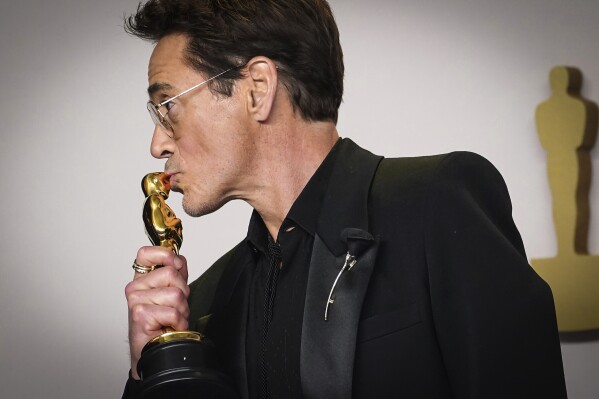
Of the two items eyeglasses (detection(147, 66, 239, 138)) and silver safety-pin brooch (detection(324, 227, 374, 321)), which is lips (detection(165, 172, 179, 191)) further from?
silver safety-pin brooch (detection(324, 227, 374, 321))

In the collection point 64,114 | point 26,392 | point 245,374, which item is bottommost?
point 26,392

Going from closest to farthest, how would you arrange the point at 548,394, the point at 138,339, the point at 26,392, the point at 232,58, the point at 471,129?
the point at 548,394, the point at 138,339, the point at 232,58, the point at 26,392, the point at 471,129

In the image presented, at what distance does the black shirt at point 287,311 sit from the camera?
1.56 metres

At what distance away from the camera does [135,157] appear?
9.06 feet

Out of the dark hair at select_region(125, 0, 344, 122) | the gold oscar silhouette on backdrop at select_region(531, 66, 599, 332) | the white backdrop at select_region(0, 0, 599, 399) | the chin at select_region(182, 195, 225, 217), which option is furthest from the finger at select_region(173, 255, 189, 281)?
the gold oscar silhouette on backdrop at select_region(531, 66, 599, 332)

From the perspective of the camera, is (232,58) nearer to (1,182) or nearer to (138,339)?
(138,339)

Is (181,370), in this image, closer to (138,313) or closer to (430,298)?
(138,313)

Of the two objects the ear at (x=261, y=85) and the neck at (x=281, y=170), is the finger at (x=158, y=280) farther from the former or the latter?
the ear at (x=261, y=85)

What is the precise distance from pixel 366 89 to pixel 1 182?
1.13 metres

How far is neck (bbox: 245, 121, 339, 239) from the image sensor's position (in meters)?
1.70

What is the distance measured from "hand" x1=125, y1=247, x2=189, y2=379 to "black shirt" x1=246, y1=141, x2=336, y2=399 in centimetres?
16

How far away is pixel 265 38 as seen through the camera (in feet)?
5.64

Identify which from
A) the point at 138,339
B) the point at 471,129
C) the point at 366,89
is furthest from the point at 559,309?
the point at 138,339

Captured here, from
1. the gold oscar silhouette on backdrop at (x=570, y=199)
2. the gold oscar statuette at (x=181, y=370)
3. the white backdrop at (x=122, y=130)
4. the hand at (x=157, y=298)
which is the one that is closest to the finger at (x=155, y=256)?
the hand at (x=157, y=298)
